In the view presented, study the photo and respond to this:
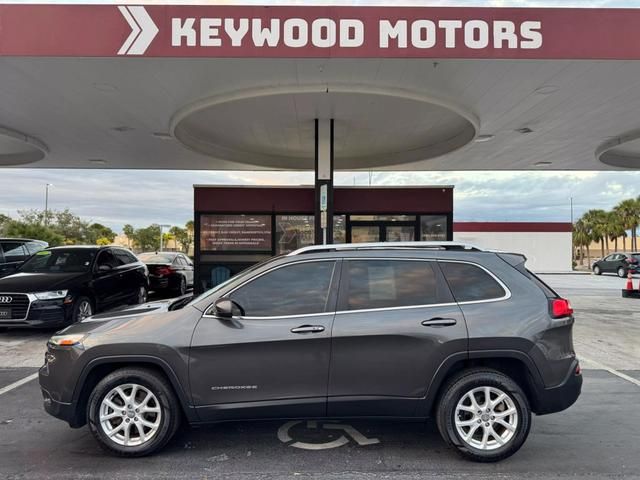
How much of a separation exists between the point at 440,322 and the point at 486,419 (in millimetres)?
873

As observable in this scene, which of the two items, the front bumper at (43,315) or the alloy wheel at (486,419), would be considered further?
the front bumper at (43,315)

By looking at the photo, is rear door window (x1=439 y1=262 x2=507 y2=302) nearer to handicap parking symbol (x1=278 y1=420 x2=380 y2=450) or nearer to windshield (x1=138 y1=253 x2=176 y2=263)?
handicap parking symbol (x1=278 y1=420 x2=380 y2=450)

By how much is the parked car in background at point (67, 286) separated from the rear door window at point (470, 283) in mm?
7408

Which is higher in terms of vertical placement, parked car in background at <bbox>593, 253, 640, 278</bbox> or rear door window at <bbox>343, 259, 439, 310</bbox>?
rear door window at <bbox>343, 259, 439, 310</bbox>

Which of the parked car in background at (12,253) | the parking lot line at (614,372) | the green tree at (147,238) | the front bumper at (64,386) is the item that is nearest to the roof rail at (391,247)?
the front bumper at (64,386)

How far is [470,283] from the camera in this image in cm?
420

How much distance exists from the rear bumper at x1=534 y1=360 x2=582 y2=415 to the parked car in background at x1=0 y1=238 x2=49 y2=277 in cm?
1314

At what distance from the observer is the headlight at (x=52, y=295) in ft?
28.4

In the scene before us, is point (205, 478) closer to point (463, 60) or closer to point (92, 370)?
point (92, 370)

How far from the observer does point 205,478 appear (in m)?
3.69

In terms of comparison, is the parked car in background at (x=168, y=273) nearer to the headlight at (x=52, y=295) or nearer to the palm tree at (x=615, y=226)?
the headlight at (x=52, y=295)

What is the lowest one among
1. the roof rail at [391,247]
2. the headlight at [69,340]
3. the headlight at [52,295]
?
the headlight at [52,295]

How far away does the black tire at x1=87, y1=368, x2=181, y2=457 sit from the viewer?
157 inches

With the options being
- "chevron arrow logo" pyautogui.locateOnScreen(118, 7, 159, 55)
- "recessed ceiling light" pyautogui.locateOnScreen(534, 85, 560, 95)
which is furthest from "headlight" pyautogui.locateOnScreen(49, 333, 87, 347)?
"recessed ceiling light" pyautogui.locateOnScreen(534, 85, 560, 95)
